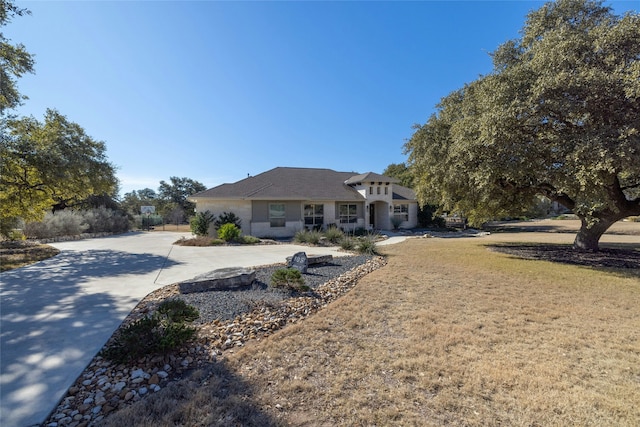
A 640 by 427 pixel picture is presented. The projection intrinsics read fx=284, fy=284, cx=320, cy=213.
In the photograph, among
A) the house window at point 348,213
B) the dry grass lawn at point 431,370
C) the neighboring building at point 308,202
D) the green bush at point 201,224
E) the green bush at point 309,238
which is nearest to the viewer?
the dry grass lawn at point 431,370

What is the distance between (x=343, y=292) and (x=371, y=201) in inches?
684

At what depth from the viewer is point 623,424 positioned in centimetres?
253

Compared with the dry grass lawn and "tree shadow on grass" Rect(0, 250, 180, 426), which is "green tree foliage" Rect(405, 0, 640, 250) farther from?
"tree shadow on grass" Rect(0, 250, 180, 426)

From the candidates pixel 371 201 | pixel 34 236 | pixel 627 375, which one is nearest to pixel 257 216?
pixel 371 201

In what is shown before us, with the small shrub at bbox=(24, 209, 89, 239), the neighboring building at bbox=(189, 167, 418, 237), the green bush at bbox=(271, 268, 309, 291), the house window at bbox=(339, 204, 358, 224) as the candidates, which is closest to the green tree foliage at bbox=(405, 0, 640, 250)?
the green bush at bbox=(271, 268, 309, 291)

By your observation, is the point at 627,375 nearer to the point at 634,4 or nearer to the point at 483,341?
the point at 483,341

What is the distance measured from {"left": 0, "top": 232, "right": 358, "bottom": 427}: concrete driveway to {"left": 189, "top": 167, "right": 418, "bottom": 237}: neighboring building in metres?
8.94

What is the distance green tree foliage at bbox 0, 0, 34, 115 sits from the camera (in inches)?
375

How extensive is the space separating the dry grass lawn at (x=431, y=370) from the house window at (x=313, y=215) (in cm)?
1528

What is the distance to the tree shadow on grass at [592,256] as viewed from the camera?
9797 mm

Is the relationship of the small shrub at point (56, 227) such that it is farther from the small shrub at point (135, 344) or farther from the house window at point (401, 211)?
the house window at point (401, 211)

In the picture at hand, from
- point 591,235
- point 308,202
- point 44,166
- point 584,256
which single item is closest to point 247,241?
point 308,202

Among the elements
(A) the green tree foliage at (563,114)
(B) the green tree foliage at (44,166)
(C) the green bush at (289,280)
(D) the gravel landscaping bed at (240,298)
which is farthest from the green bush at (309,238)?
(B) the green tree foliage at (44,166)

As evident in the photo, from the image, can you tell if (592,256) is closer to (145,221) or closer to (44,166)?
(44,166)
